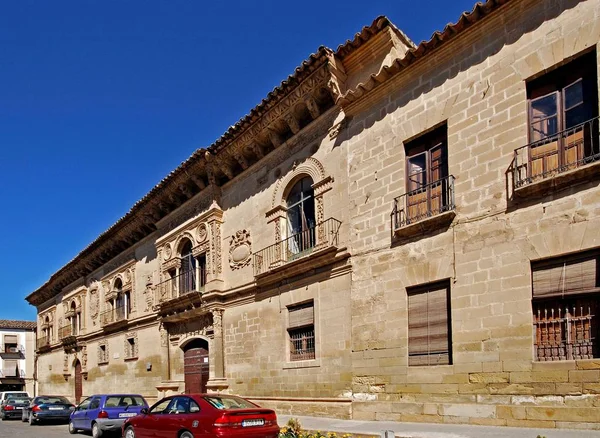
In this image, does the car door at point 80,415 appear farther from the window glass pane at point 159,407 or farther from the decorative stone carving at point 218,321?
the window glass pane at point 159,407

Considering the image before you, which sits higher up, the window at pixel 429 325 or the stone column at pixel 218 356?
the window at pixel 429 325

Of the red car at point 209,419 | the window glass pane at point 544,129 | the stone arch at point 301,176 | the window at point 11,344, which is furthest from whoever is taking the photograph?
the window at point 11,344

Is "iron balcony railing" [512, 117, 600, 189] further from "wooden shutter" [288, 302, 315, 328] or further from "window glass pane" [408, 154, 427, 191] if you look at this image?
"wooden shutter" [288, 302, 315, 328]

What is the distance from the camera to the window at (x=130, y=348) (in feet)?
72.8

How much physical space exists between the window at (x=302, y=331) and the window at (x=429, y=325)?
3119 mm

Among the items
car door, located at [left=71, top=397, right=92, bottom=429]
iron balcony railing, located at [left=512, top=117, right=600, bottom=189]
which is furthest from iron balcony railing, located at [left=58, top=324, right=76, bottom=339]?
iron balcony railing, located at [left=512, top=117, right=600, bottom=189]

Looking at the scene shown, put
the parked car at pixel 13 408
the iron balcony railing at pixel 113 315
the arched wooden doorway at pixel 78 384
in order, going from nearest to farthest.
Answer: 1. the iron balcony railing at pixel 113 315
2. the parked car at pixel 13 408
3. the arched wooden doorway at pixel 78 384

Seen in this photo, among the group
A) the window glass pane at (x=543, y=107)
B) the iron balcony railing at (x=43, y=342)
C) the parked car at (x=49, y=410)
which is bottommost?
the parked car at (x=49, y=410)

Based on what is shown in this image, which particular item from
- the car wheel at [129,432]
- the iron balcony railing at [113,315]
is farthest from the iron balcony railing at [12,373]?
the car wheel at [129,432]

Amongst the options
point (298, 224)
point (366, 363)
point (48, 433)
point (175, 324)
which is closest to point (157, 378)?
point (175, 324)

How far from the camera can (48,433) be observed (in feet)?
53.9

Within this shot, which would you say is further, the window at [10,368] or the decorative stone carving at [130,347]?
the window at [10,368]

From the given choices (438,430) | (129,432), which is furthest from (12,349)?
(438,430)

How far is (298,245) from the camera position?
14.2m
